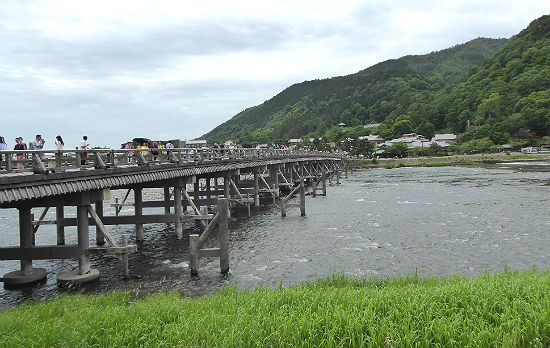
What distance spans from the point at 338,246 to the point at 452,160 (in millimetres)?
93255

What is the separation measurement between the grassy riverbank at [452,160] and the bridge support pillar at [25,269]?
95.4 meters

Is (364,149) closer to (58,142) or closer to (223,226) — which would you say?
(223,226)

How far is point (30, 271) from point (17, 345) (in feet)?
31.4

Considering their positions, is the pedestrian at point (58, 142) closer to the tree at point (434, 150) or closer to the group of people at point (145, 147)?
the group of people at point (145, 147)

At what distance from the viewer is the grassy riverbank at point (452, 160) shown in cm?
9781

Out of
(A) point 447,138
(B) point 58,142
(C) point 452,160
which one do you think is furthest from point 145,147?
(A) point 447,138

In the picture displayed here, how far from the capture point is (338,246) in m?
21.7

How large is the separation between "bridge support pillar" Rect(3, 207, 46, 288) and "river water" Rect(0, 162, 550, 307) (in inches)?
16.3

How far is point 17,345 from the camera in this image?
785 cm

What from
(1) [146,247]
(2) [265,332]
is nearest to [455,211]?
(1) [146,247]

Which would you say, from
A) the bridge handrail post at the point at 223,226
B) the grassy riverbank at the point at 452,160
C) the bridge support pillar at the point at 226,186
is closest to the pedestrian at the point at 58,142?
the bridge handrail post at the point at 223,226

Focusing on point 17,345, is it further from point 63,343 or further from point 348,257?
point 348,257

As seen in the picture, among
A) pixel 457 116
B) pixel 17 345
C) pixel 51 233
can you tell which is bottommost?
pixel 51 233

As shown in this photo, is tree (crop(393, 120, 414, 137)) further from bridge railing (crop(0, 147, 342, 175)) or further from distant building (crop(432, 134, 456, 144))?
bridge railing (crop(0, 147, 342, 175))
